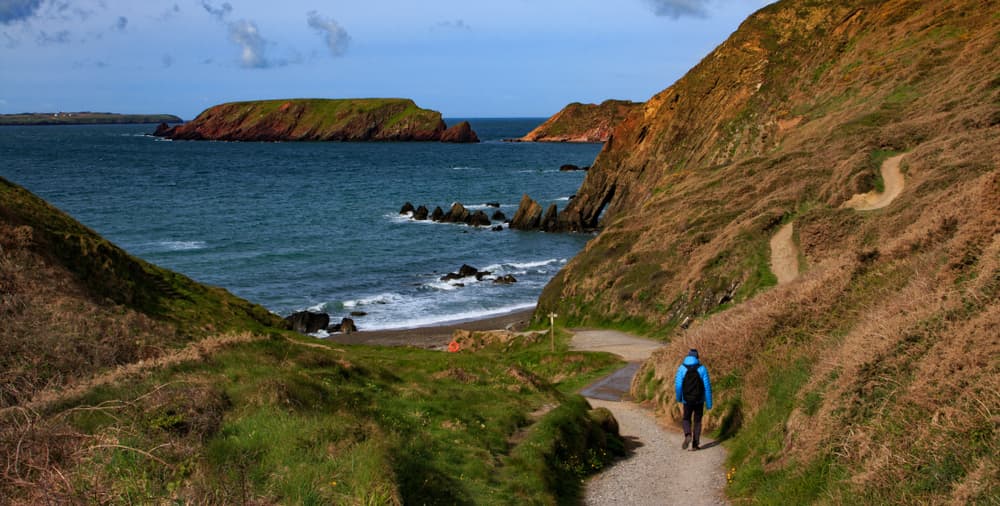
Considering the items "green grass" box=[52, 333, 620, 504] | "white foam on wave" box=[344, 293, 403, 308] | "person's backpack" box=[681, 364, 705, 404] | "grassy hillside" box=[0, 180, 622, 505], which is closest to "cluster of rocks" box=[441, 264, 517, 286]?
"white foam on wave" box=[344, 293, 403, 308]

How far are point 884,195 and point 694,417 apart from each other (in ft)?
71.7

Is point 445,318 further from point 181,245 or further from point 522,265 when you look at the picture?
point 181,245

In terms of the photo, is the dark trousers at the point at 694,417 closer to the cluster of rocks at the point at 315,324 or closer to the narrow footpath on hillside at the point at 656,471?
the narrow footpath on hillside at the point at 656,471

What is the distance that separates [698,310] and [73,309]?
23.4m

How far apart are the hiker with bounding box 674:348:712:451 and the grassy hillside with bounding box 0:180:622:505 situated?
167 centimetres

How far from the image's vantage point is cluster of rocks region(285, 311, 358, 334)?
45.0 m

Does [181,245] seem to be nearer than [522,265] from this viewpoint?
No

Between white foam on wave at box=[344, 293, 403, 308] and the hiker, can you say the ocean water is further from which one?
the hiker

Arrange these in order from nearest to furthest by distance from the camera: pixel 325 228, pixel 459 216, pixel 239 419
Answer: pixel 239 419 < pixel 325 228 < pixel 459 216

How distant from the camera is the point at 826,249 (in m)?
31.0

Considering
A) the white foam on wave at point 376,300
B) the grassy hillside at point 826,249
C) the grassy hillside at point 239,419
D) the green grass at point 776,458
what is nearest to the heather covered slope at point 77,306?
the grassy hillside at point 239,419

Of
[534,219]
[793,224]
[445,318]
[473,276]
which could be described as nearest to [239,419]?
[793,224]

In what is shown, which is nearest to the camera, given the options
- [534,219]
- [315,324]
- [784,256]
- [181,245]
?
[784,256]

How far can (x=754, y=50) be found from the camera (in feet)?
226
